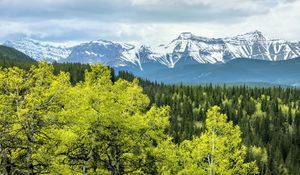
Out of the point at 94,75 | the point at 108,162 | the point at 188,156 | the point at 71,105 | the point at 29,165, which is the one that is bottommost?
the point at 188,156

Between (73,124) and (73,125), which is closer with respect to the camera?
(73,124)

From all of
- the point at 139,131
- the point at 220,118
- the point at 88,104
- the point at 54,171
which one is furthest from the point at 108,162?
the point at 220,118

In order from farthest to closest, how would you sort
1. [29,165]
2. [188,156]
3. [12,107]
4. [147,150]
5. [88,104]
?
[188,156] < [147,150] < [88,104] < [12,107] < [29,165]

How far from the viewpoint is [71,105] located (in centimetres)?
3016

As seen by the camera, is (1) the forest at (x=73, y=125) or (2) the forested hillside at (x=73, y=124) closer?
(1) the forest at (x=73, y=125)

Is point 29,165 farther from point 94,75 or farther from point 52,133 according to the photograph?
point 94,75

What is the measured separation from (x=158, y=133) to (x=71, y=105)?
34.7 ft

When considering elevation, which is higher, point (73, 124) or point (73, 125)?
point (73, 124)

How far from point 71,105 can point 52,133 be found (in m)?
3.77

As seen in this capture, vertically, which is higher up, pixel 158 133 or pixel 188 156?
pixel 158 133

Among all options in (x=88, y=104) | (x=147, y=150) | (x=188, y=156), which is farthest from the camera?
(x=188, y=156)

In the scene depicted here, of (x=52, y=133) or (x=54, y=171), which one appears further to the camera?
(x=52, y=133)

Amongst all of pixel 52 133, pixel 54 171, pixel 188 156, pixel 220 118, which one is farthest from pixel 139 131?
pixel 220 118

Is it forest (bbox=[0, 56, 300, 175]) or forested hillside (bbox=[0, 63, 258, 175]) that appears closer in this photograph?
forest (bbox=[0, 56, 300, 175])
